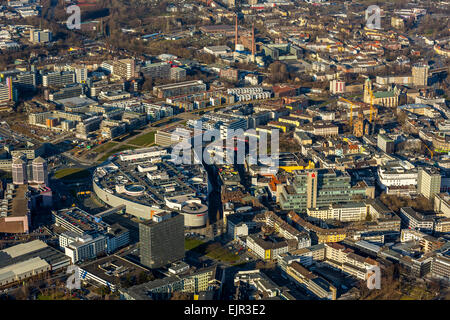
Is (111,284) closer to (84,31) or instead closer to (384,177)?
(384,177)

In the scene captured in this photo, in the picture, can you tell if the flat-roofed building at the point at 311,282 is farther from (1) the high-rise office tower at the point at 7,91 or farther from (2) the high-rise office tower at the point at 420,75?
(2) the high-rise office tower at the point at 420,75

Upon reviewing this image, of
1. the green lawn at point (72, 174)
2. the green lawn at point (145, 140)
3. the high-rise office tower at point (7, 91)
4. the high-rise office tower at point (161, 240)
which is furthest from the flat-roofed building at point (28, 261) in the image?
the high-rise office tower at point (7, 91)

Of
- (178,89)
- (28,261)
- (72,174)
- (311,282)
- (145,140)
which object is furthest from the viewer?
(178,89)

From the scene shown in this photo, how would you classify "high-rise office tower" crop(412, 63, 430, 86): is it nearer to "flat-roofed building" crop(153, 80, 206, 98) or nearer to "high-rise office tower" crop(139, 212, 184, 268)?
"flat-roofed building" crop(153, 80, 206, 98)

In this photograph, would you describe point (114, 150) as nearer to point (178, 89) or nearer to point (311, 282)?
point (178, 89)

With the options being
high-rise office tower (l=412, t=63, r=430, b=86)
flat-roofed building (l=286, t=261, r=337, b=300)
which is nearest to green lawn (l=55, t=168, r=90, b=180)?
flat-roofed building (l=286, t=261, r=337, b=300)

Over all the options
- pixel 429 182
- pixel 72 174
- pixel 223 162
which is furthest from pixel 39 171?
pixel 429 182
